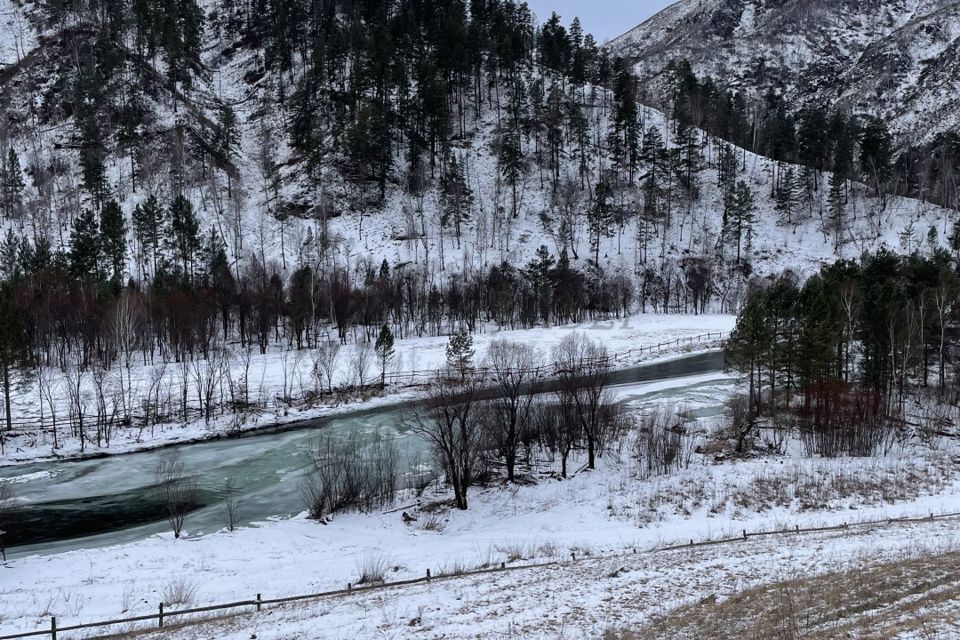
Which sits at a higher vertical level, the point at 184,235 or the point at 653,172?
the point at 653,172

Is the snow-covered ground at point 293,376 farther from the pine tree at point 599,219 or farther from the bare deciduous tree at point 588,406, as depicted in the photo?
the bare deciduous tree at point 588,406

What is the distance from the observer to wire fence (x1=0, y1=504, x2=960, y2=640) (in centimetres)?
1541

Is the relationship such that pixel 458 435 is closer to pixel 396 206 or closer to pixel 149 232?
pixel 149 232

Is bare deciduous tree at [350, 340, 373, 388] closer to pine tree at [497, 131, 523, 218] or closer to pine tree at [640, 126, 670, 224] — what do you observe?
pine tree at [497, 131, 523, 218]

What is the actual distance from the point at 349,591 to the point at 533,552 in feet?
26.7

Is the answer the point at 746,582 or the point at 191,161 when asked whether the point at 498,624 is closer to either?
the point at 746,582

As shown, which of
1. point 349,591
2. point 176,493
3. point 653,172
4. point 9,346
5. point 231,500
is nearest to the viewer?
point 349,591


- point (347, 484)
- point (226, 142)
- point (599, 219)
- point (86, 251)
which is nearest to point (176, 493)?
point (347, 484)

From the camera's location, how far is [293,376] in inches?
2144

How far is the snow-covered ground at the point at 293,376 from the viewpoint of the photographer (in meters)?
39.9

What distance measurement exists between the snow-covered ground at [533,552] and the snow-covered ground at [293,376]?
1950 centimetres

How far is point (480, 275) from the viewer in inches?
3359

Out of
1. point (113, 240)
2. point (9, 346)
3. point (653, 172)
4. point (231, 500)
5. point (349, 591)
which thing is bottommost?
point (231, 500)

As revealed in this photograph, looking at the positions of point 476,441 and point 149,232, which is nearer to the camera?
point 476,441
